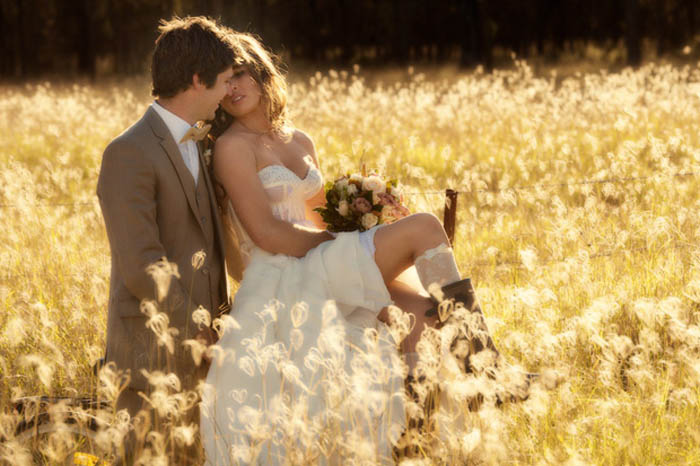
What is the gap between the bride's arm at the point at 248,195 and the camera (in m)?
3.84

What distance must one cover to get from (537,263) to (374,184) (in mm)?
1739

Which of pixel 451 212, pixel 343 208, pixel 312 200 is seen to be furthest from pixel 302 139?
pixel 451 212

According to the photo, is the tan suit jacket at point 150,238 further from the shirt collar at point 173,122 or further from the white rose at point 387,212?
the white rose at point 387,212

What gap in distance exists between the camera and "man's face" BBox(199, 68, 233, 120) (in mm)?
3562

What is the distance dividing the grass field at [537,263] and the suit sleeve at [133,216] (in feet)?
1.38

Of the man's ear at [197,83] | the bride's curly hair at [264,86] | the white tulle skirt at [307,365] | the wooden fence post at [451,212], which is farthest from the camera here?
the wooden fence post at [451,212]

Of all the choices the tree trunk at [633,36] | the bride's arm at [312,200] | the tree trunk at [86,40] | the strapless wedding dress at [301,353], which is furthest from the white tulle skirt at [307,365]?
the tree trunk at [86,40]

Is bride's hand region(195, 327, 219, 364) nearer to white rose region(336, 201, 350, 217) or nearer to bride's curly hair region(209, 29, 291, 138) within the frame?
white rose region(336, 201, 350, 217)

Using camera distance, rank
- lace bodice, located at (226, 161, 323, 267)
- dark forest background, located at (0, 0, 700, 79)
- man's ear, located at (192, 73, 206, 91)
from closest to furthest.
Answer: man's ear, located at (192, 73, 206, 91) → lace bodice, located at (226, 161, 323, 267) → dark forest background, located at (0, 0, 700, 79)

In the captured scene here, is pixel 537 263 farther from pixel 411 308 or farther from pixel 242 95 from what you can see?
pixel 242 95

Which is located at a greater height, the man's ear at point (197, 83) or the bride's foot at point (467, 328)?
the man's ear at point (197, 83)

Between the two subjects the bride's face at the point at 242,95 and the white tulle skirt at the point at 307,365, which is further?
the bride's face at the point at 242,95

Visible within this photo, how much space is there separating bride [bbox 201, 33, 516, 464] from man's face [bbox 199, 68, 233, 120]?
27 centimetres

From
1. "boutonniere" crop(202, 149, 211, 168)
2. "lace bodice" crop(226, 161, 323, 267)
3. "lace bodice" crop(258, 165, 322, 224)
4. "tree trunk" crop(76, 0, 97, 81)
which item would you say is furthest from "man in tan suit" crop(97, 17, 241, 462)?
"tree trunk" crop(76, 0, 97, 81)
